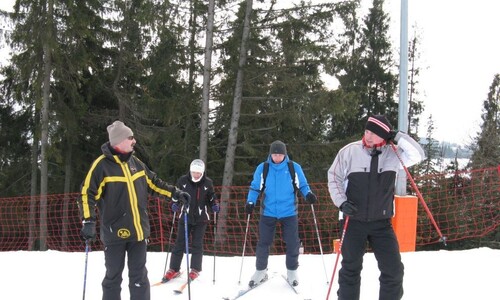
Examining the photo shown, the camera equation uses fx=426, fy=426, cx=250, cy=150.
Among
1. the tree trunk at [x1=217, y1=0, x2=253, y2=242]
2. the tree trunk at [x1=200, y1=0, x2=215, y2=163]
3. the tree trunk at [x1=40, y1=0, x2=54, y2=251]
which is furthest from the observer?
the tree trunk at [x1=40, y1=0, x2=54, y2=251]

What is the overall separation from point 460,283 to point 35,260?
537cm

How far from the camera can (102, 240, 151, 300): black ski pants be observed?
3.34 meters

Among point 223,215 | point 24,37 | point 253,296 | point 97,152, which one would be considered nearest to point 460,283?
point 253,296

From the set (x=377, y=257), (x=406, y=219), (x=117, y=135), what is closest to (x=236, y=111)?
(x=406, y=219)

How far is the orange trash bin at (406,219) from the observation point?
5.54 metres

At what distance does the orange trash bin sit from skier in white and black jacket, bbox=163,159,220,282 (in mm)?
2408

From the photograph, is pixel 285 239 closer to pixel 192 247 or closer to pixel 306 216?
pixel 192 247

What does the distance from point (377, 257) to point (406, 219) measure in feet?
8.69

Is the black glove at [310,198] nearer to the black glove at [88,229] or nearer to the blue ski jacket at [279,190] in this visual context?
the blue ski jacket at [279,190]

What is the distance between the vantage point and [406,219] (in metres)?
5.63

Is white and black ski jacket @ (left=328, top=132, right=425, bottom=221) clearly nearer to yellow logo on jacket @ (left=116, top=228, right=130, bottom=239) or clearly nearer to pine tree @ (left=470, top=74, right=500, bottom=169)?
yellow logo on jacket @ (left=116, top=228, right=130, bottom=239)

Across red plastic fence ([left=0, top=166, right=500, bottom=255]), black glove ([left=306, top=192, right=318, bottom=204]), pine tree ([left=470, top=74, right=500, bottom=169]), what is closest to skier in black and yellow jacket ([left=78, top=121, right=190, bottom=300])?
black glove ([left=306, top=192, right=318, bottom=204])

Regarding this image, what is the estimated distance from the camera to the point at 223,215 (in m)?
12.1

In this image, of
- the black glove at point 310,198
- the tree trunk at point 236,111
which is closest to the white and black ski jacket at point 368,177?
the black glove at point 310,198
